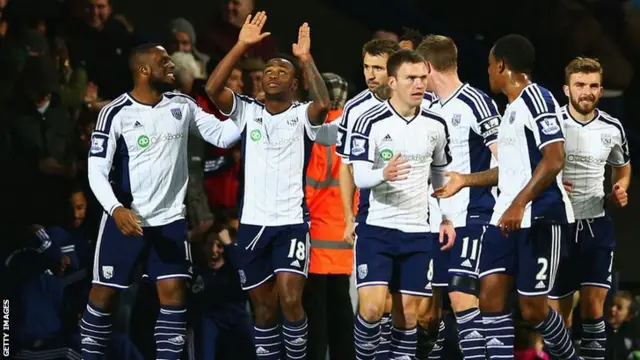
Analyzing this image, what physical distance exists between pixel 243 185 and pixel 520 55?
1.75 metres

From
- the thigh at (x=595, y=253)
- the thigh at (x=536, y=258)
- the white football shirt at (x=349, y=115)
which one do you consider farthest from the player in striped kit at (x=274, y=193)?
the thigh at (x=595, y=253)

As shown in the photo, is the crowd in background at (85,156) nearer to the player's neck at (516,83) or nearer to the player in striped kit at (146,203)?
the player in striped kit at (146,203)

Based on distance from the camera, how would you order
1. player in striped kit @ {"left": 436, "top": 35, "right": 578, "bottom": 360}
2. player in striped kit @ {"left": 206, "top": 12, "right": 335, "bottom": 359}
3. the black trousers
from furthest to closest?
1. the black trousers
2. player in striped kit @ {"left": 206, "top": 12, "right": 335, "bottom": 359}
3. player in striped kit @ {"left": 436, "top": 35, "right": 578, "bottom": 360}

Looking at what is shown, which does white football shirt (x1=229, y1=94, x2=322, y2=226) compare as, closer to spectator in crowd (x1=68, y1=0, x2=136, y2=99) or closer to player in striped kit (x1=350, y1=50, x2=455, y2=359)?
player in striped kit (x1=350, y1=50, x2=455, y2=359)

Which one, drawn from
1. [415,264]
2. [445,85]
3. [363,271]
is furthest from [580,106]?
[363,271]

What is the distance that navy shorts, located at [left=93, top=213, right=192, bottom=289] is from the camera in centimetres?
904

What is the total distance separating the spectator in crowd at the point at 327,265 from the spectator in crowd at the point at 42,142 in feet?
6.14

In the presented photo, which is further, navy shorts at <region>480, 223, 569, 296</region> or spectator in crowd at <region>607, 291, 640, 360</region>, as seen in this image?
spectator in crowd at <region>607, 291, 640, 360</region>

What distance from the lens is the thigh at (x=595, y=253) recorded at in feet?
30.9

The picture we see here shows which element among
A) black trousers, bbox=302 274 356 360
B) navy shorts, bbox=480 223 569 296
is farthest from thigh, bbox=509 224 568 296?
black trousers, bbox=302 274 356 360

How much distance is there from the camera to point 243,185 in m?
9.20

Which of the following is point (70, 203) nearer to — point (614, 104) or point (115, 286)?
point (115, 286)

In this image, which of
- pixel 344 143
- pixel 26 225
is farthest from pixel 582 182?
pixel 26 225

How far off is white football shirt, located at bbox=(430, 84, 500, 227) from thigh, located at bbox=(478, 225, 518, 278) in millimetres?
434
